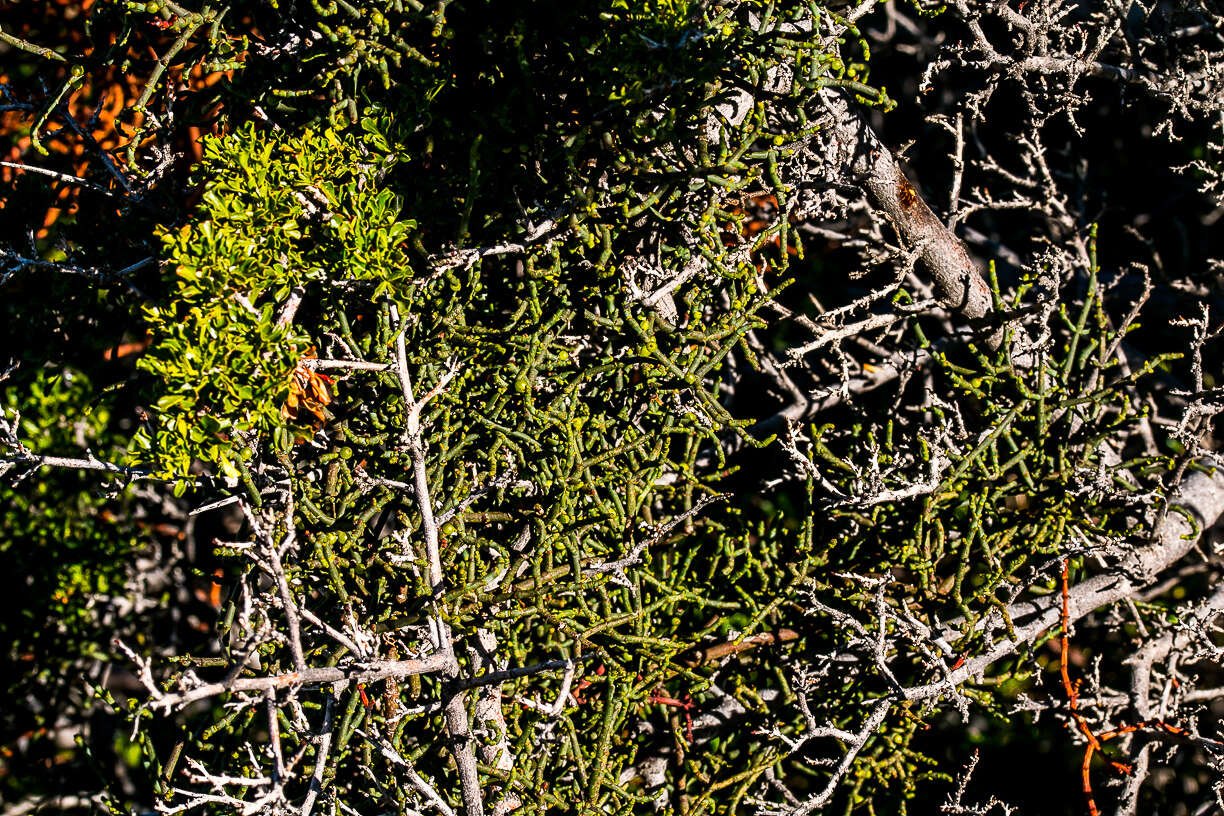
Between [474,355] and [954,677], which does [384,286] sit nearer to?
[474,355]

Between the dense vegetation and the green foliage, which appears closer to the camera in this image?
the green foliage

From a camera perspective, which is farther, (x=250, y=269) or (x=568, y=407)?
(x=568, y=407)

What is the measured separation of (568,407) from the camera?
1.78 m

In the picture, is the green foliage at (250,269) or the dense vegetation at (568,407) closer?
the green foliage at (250,269)

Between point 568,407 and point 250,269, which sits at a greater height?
point 250,269

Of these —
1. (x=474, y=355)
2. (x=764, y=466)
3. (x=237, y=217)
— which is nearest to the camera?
(x=237, y=217)

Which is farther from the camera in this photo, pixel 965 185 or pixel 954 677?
pixel 965 185

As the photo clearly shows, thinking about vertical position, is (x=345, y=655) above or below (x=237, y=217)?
below

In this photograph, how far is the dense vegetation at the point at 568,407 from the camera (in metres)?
1.50

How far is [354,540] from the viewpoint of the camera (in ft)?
5.40

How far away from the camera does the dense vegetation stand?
4.92 ft

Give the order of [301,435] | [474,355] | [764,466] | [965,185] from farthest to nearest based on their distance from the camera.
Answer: [965,185] → [764,466] → [474,355] → [301,435]

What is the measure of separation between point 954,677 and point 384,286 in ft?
5.16

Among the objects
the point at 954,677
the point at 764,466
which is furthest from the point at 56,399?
the point at 954,677
